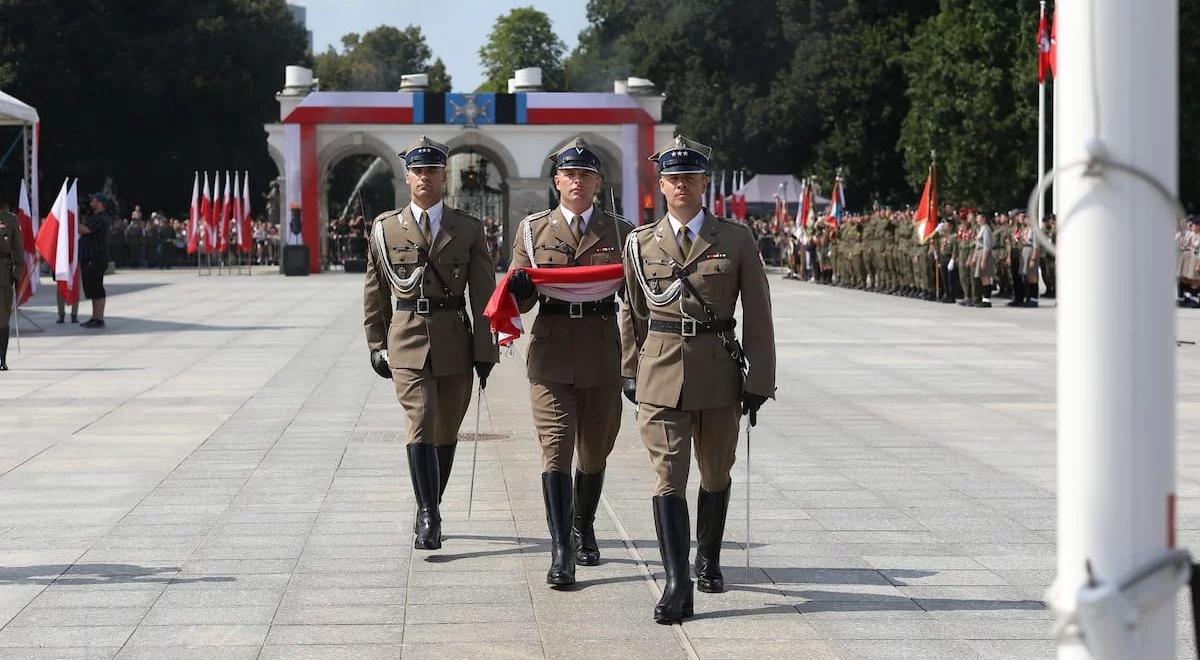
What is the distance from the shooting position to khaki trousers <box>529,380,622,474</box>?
773 centimetres

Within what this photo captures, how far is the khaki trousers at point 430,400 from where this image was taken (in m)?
8.40

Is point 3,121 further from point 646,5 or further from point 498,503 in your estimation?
point 646,5

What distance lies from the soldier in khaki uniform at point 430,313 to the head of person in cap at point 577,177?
0.68 meters

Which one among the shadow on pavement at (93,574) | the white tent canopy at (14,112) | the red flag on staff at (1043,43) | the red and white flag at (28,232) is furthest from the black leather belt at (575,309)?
the red flag on staff at (1043,43)

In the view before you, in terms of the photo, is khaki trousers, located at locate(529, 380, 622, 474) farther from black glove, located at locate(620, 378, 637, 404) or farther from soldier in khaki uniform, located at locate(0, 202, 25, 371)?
soldier in khaki uniform, located at locate(0, 202, 25, 371)

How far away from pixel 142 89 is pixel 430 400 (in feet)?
198

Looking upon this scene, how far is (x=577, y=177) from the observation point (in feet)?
25.8

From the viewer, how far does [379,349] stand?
28.7 feet

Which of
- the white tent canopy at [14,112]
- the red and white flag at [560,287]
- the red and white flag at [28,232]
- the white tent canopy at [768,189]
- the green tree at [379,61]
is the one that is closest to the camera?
the red and white flag at [560,287]

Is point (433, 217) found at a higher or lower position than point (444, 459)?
higher

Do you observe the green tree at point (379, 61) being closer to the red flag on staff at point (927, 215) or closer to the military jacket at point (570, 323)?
the red flag on staff at point (927, 215)

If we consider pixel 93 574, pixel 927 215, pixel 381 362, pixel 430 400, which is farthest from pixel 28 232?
pixel 93 574

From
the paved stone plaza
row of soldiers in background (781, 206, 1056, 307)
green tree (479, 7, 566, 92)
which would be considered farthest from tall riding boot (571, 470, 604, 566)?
green tree (479, 7, 566, 92)

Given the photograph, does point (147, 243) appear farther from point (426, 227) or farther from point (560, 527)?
point (560, 527)
